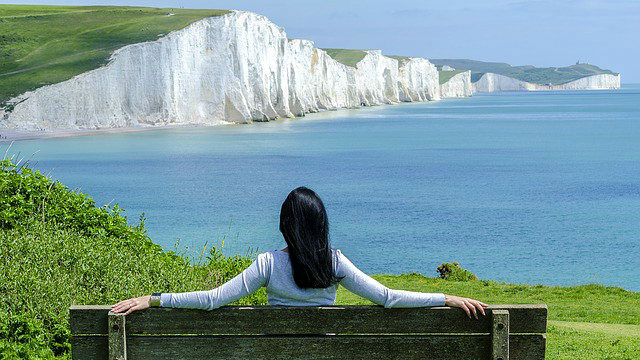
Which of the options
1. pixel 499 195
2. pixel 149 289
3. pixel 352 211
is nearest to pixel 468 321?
pixel 149 289

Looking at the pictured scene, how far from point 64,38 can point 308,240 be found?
119 meters

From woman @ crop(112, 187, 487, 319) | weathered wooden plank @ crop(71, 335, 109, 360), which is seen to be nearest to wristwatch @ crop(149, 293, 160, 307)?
woman @ crop(112, 187, 487, 319)

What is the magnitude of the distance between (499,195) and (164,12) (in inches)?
3218

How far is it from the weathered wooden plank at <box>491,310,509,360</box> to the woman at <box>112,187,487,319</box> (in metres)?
0.10

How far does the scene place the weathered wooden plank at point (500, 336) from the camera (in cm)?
482

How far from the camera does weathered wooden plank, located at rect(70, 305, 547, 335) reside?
4777 millimetres

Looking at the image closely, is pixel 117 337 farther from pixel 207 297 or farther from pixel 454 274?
pixel 454 274

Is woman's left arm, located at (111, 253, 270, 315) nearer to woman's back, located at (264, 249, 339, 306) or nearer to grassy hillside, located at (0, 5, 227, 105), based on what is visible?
woman's back, located at (264, 249, 339, 306)

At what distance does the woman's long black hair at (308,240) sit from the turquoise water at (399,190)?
68.8ft

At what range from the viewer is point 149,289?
30.0 ft

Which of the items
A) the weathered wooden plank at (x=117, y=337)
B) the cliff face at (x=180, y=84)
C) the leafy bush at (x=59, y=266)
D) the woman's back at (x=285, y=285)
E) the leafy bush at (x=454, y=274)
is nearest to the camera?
the weathered wooden plank at (x=117, y=337)

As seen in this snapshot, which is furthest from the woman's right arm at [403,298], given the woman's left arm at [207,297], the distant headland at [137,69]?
the distant headland at [137,69]

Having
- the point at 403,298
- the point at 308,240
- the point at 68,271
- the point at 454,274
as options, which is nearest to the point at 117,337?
the point at 308,240

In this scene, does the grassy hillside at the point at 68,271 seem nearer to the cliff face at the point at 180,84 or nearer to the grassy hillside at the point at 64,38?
the cliff face at the point at 180,84
